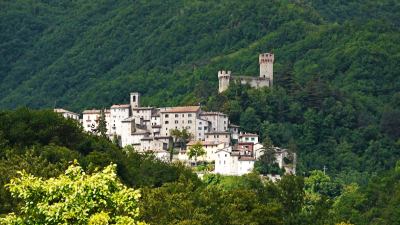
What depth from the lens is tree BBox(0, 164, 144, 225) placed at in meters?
25.3

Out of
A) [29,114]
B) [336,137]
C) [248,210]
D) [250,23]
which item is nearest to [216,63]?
[250,23]

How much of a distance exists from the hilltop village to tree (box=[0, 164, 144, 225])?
75442 millimetres

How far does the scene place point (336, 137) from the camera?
127812 mm

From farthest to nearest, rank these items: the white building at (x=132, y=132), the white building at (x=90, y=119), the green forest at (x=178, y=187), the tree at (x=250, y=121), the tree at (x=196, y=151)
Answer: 1. the white building at (x=90, y=119)
2. the tree at (x=250, y=121)
3. the white building at (x=132, y=132)
4. the tree at (x=196, y=151)
5. the green forest at (x=178, y=187)

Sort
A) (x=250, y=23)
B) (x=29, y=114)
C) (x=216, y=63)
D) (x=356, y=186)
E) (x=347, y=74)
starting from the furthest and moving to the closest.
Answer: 1. (x=250, y=23)
2. (x=216, y=63)
3. (x=347, y=74)
4. (x=356, y=186)
5. (x=29, y=114)

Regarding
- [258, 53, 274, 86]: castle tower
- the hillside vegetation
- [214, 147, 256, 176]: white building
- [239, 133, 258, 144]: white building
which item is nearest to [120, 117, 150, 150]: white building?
[239, 133, 258, 144]: white building

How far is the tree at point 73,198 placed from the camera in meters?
25.3

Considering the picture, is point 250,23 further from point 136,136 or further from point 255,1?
point 136,136

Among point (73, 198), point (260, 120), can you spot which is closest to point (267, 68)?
point (260, 120)

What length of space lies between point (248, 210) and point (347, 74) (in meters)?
88.8

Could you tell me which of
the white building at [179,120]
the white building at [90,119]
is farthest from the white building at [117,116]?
the white building at [179,120]

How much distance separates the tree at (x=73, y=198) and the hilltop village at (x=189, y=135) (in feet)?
248

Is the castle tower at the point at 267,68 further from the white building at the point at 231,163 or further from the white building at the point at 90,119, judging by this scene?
the white building at the point at 231,163

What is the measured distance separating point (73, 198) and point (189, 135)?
83.3 m
